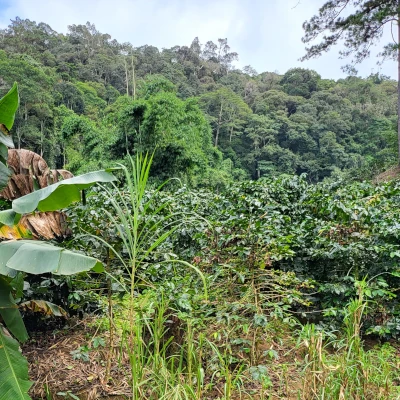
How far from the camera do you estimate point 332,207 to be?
2842 millimetres

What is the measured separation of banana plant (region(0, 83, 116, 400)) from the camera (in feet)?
3.90

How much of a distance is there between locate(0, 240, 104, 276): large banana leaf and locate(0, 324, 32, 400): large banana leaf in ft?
1.02

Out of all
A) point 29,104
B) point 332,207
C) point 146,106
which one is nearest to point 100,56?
point 29,104

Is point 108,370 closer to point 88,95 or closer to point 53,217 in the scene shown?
point 53,217

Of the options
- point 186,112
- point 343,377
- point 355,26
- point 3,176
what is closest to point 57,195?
point 3,176

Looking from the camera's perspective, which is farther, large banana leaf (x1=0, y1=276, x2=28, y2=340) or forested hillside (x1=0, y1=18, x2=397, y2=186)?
forested hillside (x1=0, y1=18, x2=397, y2=186)

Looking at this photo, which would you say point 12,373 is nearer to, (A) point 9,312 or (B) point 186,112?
(A) point 9,312

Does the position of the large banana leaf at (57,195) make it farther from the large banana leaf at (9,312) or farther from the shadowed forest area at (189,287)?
the large banana leaf at (9,312)

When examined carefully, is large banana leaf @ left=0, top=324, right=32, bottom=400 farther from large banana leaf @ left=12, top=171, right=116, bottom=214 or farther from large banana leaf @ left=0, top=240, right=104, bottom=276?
large banana leaf @ left=12, top=171, right=116, bottom=214

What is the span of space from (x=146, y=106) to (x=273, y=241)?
11769mm

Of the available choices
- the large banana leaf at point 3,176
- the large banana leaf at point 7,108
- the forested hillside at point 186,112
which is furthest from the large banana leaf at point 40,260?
the forested hillside at point 186,112

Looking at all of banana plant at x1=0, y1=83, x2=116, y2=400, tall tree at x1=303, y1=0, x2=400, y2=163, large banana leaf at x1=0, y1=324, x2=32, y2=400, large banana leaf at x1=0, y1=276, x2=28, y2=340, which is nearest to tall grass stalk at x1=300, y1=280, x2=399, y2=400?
banana plant at x1=0, y1=83, x2=116, y2=400

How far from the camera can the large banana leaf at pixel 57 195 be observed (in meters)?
1.33

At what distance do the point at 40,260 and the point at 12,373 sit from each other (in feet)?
1.47
